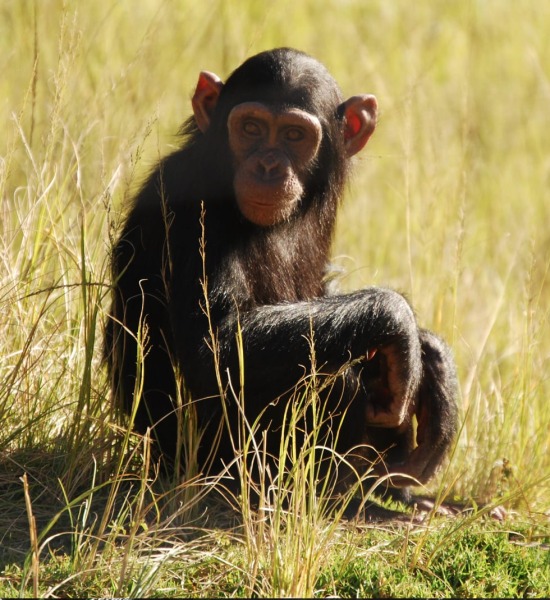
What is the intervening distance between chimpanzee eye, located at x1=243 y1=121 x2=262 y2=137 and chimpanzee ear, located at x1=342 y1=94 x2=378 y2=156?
71cm

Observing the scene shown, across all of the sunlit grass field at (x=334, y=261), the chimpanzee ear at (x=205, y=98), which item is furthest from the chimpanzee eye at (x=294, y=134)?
the sunlit grass field at (x=334, y=261)

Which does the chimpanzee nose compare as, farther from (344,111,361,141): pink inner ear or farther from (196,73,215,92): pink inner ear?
(344,111,361,141): pink inner ear

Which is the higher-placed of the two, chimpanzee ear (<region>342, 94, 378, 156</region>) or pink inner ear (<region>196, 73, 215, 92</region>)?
pink inner ear (<region>196, 73, 215, 92</region>)

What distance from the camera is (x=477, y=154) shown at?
12109mm

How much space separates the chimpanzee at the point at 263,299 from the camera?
544 centimetres

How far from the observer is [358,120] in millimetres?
6324

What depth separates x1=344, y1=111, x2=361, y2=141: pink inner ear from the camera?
6301 mm

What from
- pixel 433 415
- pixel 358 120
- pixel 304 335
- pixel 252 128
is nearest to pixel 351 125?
pixel 358 120

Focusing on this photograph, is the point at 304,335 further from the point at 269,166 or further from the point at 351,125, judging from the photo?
the point at 351,125

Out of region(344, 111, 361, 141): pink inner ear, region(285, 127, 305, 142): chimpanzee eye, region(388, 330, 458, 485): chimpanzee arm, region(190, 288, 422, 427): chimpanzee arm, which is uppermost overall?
region(344, 111, 361, 141): pink inner ear

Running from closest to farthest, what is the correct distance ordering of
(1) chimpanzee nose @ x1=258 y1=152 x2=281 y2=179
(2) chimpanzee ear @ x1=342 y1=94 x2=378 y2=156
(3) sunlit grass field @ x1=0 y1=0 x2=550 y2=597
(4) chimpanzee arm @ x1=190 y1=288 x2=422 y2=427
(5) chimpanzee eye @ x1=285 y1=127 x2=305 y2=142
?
1. (3) sunlit grass field @ x1=0 y1=0 x2=550 y2=597
2. (4) chimpanzee arm @ x1=190 y1=288 x2=422 y2=427
3. (1) chimpanzee nose @ x1=258 y1=152 x2=281 y2=179
4. (5) chimpanzee eye @ x1=285 y1=127 x2=305 y2=142
5. (2) chimpanzee ear @ x1=342 y1=94 x2=378 y2=156

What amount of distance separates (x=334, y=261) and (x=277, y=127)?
268cm

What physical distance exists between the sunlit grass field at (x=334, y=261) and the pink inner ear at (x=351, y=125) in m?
0.55

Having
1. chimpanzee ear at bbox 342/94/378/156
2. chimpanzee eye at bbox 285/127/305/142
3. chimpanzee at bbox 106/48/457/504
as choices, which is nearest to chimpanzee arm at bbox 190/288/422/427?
chimpanzee at bbox 106/48/457/504
